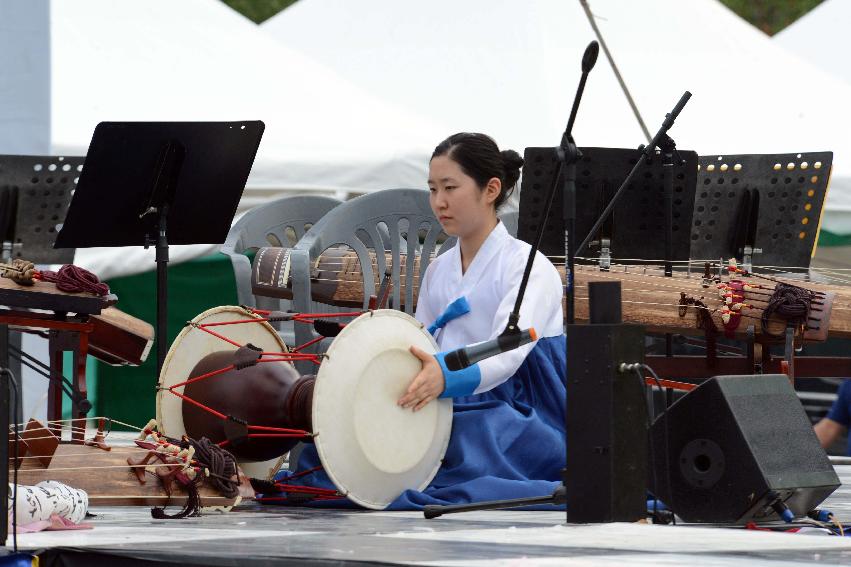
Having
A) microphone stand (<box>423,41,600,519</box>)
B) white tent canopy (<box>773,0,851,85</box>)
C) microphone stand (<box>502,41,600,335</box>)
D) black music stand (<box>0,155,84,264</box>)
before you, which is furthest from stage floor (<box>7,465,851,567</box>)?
white tent canopy (<box>773,0,851,85</box>)

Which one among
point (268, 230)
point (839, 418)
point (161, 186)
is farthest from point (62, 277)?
point (839, 418)

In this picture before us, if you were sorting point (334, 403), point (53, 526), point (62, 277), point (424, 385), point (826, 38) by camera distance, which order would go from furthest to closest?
point (826, 38), point (62, 277), point (424, 385), point (334, 403), point (53, 526)

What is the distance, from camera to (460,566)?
2375 millimetres

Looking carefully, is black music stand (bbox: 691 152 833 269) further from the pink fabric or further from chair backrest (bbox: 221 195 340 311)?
the pink fabric

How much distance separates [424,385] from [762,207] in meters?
1.99

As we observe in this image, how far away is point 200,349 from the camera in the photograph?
425 cm

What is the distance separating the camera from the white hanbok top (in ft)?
13.1

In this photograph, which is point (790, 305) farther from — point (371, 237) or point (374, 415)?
point (374, 415)

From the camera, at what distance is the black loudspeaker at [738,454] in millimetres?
3244

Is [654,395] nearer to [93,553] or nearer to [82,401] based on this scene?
[93,553]

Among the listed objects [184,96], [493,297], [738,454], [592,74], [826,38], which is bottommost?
[738,454]

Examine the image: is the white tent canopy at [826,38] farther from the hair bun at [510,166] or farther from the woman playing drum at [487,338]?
the woman playing drum at [487,338]

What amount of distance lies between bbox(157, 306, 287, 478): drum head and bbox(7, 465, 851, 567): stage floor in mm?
773

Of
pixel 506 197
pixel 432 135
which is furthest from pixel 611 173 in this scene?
pixel 432 135
